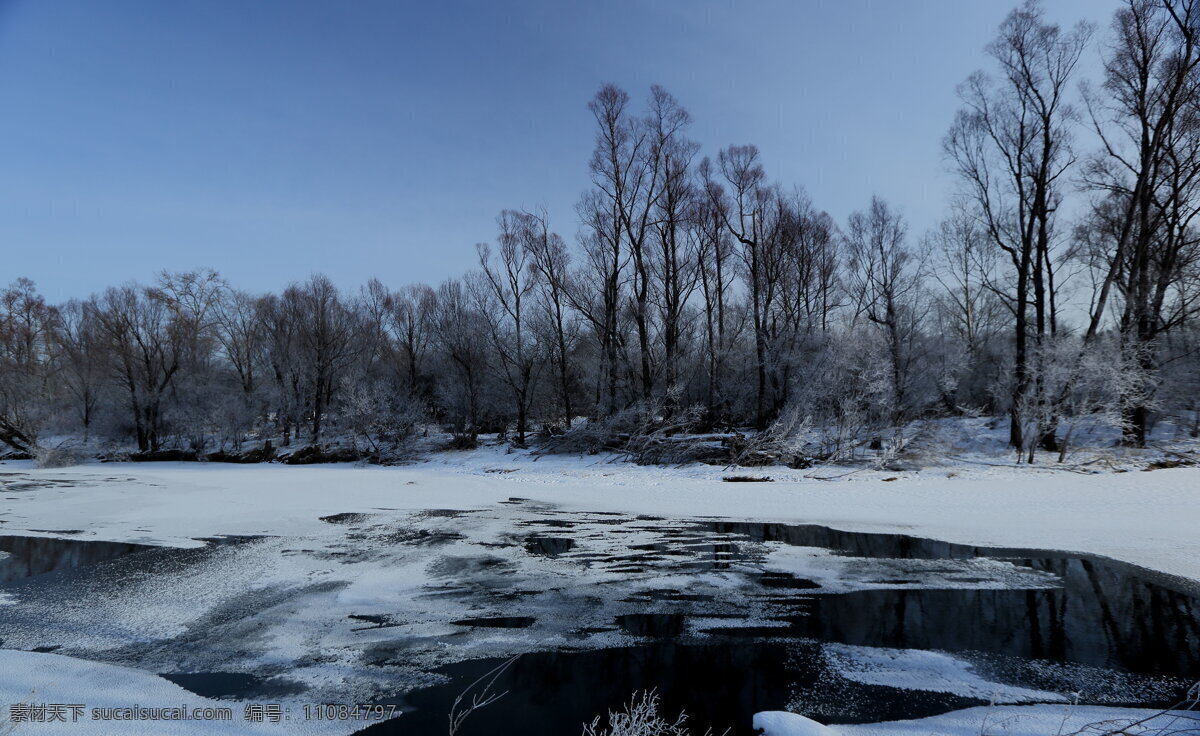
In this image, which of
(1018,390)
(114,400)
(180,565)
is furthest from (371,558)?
(114,400)

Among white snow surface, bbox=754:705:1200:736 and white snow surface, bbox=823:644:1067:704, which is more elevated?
white snow surface, bbox=754:705:1200:736

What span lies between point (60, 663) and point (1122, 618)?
36.0 ft

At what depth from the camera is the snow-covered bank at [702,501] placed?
35.4 ft

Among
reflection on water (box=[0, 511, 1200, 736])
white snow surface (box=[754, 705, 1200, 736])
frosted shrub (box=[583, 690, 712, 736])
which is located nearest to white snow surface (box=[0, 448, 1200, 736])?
white snow surface (box=[754, 705, 1200, 736])

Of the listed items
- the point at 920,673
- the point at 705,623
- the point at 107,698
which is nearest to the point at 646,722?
the point at 705,623

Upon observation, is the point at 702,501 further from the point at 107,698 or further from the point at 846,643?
the point at 107,698

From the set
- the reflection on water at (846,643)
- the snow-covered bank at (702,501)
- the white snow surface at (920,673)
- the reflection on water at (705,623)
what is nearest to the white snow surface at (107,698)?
the reflection on water at (705,623)

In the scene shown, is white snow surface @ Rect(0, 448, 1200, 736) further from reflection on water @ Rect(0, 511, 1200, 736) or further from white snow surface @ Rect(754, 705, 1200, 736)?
reflection on water @ Rect(0, 511, 1200, 736)

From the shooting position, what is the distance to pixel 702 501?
49.7ft

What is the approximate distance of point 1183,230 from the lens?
894 inches

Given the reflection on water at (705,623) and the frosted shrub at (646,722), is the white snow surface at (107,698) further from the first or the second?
the frosted shrub at (646,722)

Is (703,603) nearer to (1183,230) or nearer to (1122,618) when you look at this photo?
(1122,618)

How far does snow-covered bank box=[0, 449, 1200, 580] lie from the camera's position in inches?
425

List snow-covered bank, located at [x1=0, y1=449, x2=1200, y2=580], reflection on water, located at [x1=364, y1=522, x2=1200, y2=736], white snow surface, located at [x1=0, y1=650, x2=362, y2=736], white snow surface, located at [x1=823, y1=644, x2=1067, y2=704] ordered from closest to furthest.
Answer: white snow surface, located at [x1=0, y1=650, x2=362, y2=736], reflection on water, located at [x1=364, y1=522, x2=1200, y2=736], white snow surface, located at [x1=823, y1=644, x2=1067, y2=704], snow-covered bank, located at [x1=0, y1=449, x2=1200, y2=580]
